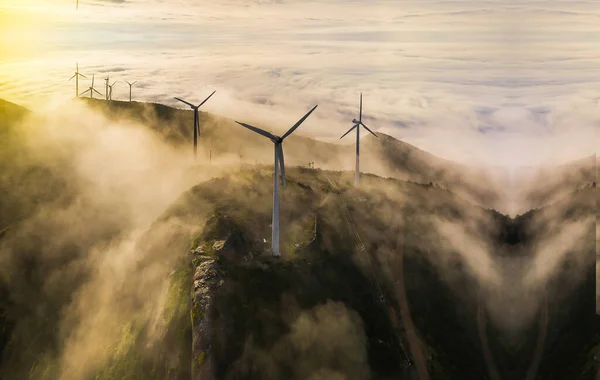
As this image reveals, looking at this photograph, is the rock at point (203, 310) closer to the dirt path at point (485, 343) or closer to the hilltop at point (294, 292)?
the hilltop at point (294, 292)

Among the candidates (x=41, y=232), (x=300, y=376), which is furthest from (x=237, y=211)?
(x=41, y=232)

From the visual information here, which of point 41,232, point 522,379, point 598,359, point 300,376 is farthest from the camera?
point 41,232

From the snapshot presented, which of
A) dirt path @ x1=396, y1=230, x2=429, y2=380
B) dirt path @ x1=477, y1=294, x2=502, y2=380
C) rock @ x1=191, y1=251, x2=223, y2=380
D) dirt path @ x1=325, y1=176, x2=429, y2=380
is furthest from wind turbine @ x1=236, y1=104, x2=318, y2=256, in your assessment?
dirt path @ x1=477, y1=294, x2=502, y2=380

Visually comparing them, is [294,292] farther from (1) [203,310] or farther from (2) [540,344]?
(2) [540,344]

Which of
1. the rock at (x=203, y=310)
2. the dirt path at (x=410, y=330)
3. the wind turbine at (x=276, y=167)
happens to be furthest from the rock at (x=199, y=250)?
the dirt path at (x=410, y=330)

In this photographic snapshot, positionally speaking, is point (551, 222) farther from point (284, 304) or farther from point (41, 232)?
point (41, 232)
